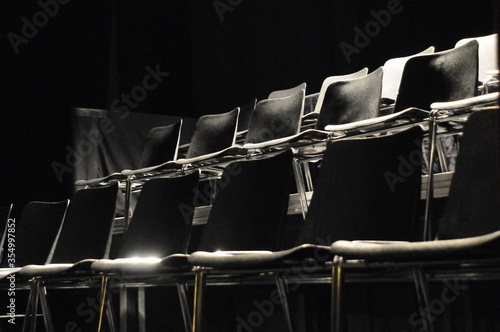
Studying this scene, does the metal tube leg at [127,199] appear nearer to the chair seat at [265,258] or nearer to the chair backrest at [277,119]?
the chair backrest at [277,119]

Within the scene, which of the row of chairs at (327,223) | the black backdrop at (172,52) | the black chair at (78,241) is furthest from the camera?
the black backdrop at (172,52)

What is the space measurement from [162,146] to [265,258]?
81.8 inches

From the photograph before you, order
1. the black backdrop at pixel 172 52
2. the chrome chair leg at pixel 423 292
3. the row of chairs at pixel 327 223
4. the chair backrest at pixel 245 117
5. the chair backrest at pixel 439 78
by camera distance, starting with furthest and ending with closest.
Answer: the black backdrop at pixel 172 52
the chair backrest at pixel 245 117
the chair backrest at pixel 439 78
the chrome chair leg at pixel 423 292
the row of chairs at pixel 327 223

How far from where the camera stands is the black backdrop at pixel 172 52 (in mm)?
4621

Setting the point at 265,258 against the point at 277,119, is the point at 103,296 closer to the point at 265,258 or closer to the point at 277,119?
the point at 265,258

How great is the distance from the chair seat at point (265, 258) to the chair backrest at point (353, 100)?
1.22 meters

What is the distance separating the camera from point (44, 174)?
15.9ft

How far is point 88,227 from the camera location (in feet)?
9.66

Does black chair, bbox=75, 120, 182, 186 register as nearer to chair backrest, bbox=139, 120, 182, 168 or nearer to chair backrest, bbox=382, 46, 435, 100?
chair backrest, bbox=139, 120, 182, 168

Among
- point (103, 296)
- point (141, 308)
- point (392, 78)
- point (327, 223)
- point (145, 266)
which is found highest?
point (392, 78)

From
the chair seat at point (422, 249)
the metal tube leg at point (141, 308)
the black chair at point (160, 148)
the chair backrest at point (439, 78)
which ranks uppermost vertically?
the chair backrest at point (439, 78)

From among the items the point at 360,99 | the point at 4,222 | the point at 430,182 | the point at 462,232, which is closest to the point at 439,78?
the point at 360,99

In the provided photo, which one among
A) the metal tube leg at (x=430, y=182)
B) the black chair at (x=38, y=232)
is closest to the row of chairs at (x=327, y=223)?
the metal tube leg at (x=430, y=182)

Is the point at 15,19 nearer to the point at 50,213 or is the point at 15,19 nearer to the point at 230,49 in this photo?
the point at 230,49
